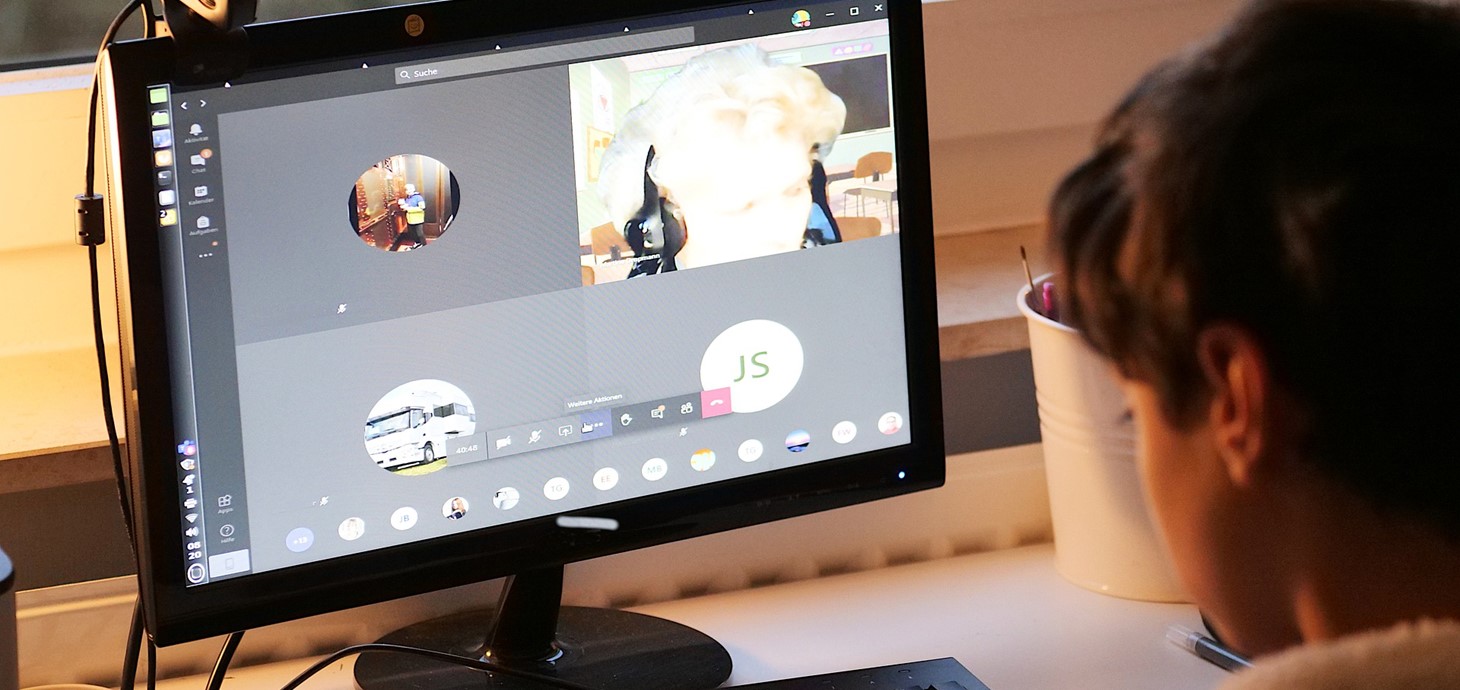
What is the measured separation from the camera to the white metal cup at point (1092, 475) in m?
1.08

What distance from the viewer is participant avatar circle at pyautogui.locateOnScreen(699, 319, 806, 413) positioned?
3.16ft

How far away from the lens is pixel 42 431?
102cm

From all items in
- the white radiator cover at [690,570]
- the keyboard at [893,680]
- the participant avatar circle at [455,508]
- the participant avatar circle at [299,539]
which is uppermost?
the participant avatar circle at [455,508]

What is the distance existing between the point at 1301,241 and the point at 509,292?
0.50 metres

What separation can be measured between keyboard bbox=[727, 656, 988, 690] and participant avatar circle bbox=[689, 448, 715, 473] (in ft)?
0.46

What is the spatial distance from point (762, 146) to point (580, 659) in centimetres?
36

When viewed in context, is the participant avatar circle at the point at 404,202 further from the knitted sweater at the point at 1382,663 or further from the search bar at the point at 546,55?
the knitted sweater at the point at 1382,663

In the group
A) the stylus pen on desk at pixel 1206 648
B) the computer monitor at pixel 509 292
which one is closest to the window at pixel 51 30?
the computer monitor at pixel 509 292

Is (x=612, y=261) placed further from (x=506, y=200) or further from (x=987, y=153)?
(x=987, y=153)

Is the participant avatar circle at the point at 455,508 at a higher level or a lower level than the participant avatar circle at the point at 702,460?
lower

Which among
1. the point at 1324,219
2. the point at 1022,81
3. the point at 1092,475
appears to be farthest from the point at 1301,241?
the point at 1022,81

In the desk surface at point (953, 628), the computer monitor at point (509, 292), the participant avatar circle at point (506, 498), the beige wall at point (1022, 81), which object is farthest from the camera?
the beige wall at point (1022, 81)

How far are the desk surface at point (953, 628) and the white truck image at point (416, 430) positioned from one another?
0.21 meters

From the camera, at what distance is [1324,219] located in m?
0.51
